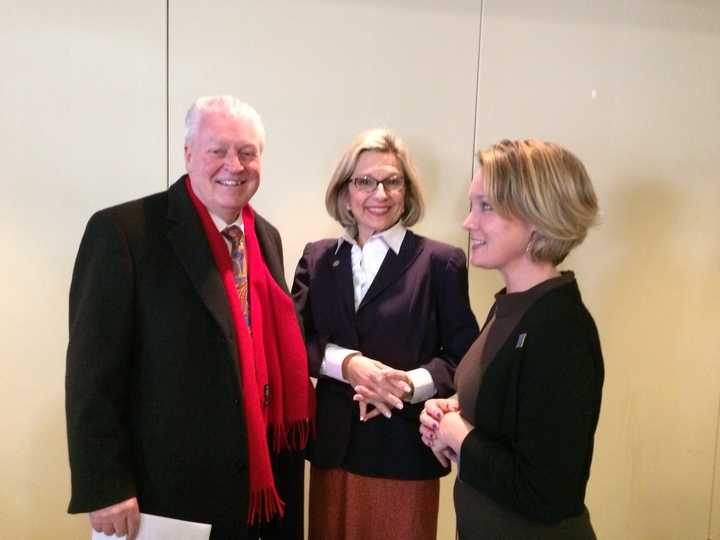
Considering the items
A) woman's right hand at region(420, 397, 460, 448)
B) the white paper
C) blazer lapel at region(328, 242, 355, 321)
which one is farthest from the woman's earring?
the white paper

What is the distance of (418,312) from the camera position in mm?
1723

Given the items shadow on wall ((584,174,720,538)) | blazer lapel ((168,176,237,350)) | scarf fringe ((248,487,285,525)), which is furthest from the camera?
shadow on wall ((584,174,720,538))

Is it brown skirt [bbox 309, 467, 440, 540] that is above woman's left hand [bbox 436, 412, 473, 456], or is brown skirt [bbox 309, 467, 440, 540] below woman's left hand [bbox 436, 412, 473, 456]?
below

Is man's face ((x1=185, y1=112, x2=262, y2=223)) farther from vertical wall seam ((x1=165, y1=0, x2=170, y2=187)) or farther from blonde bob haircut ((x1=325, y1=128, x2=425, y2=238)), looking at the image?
vertical wall seam ((x1=165, y1=0, x2=170, y2=187))

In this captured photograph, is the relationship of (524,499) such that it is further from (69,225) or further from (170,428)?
(69,225)

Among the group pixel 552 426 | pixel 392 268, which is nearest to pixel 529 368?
pixel 552 426

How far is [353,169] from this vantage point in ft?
5.92

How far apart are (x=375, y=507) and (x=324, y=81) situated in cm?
150

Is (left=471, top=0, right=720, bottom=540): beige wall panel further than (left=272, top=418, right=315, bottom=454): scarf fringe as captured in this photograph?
Yes

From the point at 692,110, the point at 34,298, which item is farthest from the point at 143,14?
the point at 692,110

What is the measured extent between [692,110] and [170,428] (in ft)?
7.66

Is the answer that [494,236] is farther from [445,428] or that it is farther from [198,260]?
[198,260]

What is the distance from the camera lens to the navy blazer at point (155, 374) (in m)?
1.31

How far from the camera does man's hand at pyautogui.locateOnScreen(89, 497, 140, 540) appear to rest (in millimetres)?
1317
